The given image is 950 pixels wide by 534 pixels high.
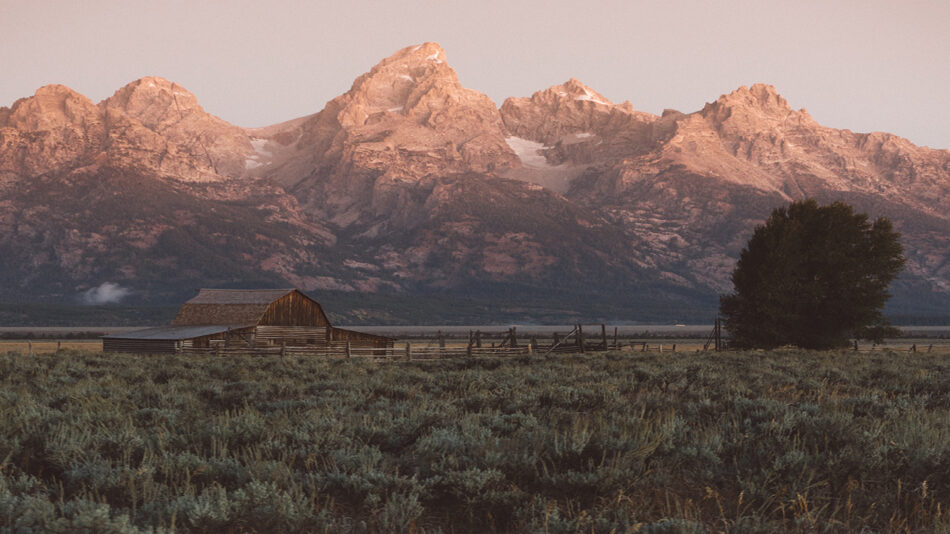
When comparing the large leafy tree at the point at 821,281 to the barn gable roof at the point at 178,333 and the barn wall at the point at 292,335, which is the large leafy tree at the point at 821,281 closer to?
the barn wall at the point at 292,335

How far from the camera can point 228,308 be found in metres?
61.5

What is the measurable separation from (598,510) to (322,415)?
5.56m

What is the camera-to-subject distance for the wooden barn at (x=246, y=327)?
176ft

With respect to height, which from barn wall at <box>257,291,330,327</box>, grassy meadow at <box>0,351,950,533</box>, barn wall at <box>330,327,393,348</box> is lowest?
barn wall at <box>330,327,393,348</box>

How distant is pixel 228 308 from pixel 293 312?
5.28 meters

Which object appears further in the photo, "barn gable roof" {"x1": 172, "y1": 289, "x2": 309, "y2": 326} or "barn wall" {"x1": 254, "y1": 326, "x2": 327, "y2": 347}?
"barn gable roof" {"x1": 172, "y1": 289, "x2": 309, "y2": 326}

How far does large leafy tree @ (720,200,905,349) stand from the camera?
155 ft

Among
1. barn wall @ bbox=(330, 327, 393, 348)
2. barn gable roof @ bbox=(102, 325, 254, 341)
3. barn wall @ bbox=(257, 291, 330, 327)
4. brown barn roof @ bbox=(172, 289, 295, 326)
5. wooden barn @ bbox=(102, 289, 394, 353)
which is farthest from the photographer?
barn wall @ bbox=(257, 291, 330, 327)

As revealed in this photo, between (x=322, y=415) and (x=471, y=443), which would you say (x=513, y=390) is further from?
(x=471, y=443)

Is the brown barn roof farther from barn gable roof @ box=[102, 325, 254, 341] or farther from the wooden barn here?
barn gable roof @ box=[102, 325, 254, 341]

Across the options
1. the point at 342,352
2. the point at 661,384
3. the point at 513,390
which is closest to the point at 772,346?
the point at 342,352

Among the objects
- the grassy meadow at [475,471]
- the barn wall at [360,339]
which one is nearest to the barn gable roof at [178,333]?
the barn wall at [360,339]

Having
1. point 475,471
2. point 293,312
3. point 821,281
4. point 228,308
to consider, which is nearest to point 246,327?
point 228,308

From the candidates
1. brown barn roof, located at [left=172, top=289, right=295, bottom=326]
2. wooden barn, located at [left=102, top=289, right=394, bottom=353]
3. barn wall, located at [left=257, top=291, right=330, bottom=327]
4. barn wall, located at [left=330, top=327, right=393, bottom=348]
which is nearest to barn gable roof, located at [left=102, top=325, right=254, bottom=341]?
wooden barn, located at [left=102, top=289, right=394, bottom=353]
